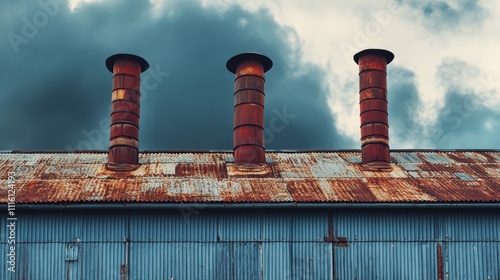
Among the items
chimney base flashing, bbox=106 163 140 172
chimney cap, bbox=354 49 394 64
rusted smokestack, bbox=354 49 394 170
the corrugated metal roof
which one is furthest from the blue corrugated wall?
chimney cap, bbox=354 49 394 64

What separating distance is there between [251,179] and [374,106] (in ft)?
15.0

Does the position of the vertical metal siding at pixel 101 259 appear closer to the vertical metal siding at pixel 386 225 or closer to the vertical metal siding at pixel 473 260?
the vertical metal siding at pixel 386 225

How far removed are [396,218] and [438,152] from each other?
533cm

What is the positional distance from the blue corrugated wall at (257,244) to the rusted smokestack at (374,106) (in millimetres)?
3015

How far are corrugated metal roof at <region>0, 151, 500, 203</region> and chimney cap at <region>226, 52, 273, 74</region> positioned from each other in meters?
2.60

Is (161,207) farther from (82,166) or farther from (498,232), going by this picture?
(498,232)

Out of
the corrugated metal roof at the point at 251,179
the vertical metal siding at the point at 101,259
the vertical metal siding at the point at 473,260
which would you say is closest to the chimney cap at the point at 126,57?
the corrugated metal roof at the point at 251,179

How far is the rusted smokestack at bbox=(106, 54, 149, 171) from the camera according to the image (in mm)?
14875

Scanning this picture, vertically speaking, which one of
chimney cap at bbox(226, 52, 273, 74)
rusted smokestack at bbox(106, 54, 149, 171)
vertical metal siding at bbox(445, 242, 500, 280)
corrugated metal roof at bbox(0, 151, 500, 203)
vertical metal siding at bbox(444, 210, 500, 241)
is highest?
chimney cap at bbox(226, 52, 273, 74)

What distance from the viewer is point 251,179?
13906 mm

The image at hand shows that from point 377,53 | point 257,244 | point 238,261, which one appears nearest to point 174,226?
point 238,261

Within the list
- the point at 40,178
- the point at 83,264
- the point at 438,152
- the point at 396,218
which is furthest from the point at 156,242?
the point at 438,152

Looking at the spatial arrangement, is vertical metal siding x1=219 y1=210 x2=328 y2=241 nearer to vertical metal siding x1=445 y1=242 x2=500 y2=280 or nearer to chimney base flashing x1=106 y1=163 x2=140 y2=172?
vertical metal siding x1=445 y1=242 x2=500 y2=280

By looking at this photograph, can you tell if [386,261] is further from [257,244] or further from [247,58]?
[247,58]
